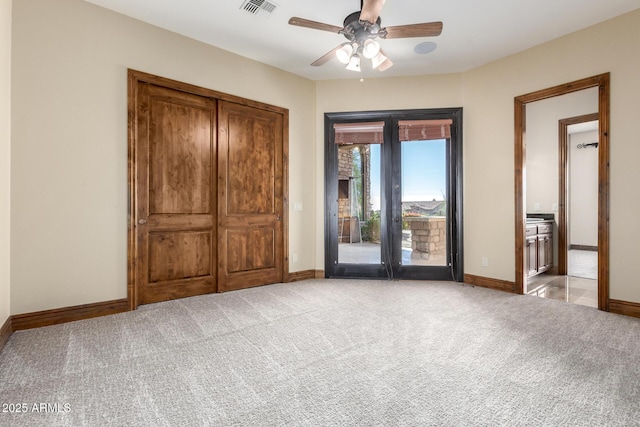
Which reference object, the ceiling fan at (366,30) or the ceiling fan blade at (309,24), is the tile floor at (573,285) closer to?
the ceiling fan at (366,30)

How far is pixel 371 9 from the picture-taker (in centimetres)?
241

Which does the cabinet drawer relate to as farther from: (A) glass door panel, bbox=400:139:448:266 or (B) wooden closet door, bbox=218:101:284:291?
(B) wooden closet door, bbox=218:101:284:291

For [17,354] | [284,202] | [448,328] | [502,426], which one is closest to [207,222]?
[284,202]

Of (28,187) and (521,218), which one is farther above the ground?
(28,187)

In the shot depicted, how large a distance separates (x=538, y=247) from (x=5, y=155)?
21.4ft

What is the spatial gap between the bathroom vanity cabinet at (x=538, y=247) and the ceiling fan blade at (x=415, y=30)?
10.3ft

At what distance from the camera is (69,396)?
1.69 m

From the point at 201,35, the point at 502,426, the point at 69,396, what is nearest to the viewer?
the point at 502,426

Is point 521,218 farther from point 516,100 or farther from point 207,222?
point 207,222

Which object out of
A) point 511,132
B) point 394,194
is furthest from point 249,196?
point 511,132

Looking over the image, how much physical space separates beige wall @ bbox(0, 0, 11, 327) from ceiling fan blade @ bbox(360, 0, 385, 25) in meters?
2.84

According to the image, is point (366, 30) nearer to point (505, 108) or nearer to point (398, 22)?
point (398, 22)

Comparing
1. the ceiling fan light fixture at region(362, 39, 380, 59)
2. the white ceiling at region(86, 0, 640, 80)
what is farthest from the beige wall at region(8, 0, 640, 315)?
the ceiling fan light fixture at region(362, 39, 380, 59)

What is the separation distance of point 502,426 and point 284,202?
11.6 feet
